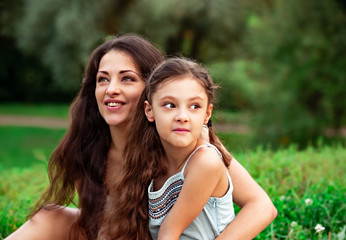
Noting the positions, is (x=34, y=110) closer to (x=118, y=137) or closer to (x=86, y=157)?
(x=86, y=157)

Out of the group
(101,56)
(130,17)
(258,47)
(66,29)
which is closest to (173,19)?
(130,17)

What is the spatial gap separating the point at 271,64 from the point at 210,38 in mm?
9457

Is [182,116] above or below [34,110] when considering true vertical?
above

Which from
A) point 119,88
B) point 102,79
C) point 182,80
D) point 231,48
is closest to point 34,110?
point 231,48

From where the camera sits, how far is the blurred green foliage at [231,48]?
26.9 feet

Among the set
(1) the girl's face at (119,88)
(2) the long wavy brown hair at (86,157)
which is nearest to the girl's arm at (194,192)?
(1) the girl's face at (119,88)

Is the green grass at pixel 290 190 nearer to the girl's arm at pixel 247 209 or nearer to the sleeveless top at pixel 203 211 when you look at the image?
the girl's arm at pixel 247 209

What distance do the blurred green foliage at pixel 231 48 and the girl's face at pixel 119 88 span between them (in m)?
0.31

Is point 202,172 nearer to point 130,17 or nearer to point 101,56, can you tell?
point 101,56

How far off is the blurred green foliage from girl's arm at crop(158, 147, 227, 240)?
0.75 m

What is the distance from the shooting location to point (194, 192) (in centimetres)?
193

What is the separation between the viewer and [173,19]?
16062 millimetres

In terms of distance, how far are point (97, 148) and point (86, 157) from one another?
0.30ft

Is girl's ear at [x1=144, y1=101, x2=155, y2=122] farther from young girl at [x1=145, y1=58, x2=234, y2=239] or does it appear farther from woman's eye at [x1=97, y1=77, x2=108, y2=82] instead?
woman's eye at [x1=97, y1=77, x2=108, y2=82]
